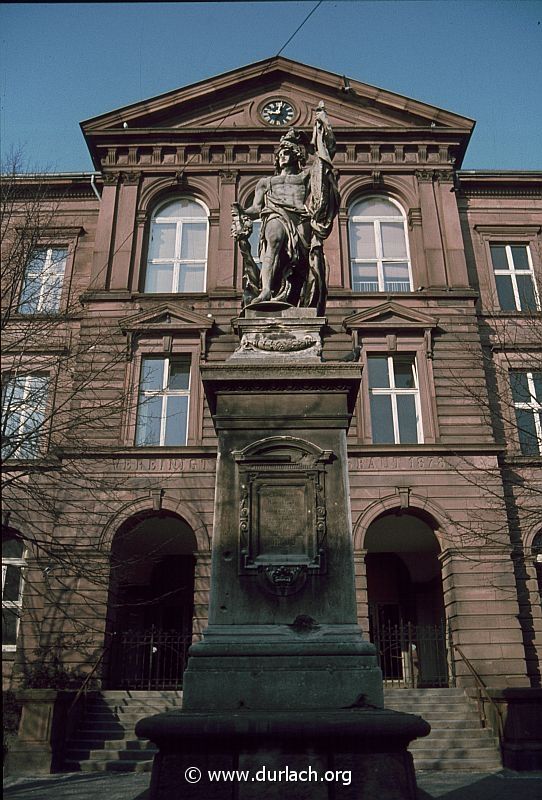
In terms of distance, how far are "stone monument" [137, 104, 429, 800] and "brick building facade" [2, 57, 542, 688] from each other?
6.89 meters

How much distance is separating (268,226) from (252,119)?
18.1 m

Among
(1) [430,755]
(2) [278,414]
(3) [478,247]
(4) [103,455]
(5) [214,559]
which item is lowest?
(1) [430,755]

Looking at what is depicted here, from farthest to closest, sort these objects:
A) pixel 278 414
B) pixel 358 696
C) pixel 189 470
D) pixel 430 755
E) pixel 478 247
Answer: pixel 478 247 → pixel 189 470 → pixel 430 755 → pixel 278 414 → pixel 358 696

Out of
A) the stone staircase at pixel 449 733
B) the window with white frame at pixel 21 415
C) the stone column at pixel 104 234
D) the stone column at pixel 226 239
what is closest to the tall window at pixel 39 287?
the window with white frame at pixel 21 415

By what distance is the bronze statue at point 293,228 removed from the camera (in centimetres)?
806

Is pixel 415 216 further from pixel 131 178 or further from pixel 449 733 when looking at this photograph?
pixel 449 733

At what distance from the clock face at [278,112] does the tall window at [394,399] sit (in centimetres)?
963

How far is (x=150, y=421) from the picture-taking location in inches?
792

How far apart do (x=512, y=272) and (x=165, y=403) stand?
12.3 m

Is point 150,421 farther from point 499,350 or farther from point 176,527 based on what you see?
point 499,350

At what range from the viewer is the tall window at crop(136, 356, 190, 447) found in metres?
19.9

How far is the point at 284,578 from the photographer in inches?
243

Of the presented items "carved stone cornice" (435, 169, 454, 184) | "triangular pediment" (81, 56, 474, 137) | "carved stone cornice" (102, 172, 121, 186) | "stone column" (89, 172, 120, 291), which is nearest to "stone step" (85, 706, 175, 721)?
"stone column" (89, 172, 120, 291)

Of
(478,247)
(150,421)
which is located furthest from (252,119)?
(150,421)
